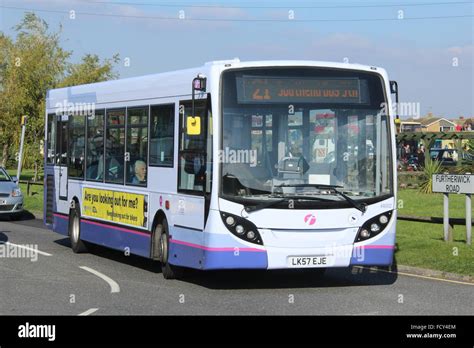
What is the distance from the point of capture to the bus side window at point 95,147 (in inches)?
639

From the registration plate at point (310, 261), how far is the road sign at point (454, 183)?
19.1 feet

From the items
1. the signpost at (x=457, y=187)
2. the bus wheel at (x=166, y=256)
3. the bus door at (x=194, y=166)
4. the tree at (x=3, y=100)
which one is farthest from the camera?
the tree at (x=3, y=100)

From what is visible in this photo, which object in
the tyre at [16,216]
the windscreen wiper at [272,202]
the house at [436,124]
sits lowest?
the tyre at [16,216]

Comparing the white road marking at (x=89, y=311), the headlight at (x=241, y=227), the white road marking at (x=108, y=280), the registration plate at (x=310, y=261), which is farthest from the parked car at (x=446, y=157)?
the white road marking at (x=89, y=311)

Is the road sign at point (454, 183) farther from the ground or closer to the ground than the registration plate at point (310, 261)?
farther from the ground

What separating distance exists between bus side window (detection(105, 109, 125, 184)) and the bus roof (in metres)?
0.28

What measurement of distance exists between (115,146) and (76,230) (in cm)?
262

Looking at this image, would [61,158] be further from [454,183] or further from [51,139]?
[454,183]

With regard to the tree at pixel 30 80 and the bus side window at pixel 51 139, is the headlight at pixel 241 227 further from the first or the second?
the tree at pixel 30 80

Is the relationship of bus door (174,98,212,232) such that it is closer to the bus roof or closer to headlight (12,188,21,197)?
the bus roof

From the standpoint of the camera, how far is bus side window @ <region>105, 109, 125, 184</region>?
1525 centimetres

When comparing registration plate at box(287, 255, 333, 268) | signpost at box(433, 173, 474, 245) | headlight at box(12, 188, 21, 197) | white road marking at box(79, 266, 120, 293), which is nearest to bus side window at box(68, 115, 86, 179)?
white road marking at box(79, 266, 120, 293)

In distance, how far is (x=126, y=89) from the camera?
49.8ft
